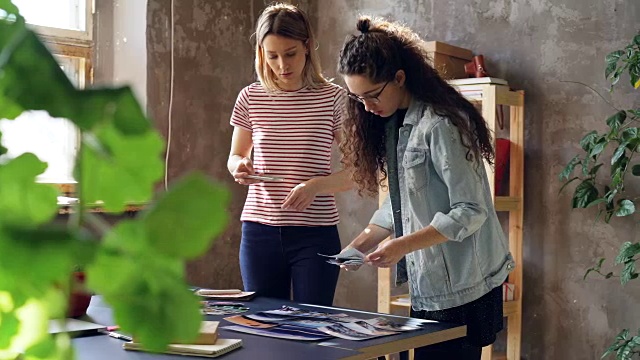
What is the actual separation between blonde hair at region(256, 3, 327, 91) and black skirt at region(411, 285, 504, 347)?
898 mm

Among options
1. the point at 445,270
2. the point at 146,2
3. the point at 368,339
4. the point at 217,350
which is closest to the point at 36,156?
the point at 217,350

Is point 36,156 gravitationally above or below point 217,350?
above

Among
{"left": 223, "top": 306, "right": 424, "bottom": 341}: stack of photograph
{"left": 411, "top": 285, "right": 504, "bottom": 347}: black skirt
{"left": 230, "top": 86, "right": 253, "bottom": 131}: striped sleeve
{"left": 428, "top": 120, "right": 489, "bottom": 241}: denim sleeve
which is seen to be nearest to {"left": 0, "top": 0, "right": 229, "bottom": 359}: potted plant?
{"left": 223, "top": 306, "right": 424, "bottom": 341}: stack of photograph

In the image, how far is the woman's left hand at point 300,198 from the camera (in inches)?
97.6

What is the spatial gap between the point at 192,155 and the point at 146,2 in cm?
72

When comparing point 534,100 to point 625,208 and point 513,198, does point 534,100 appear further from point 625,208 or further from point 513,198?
point 625,208

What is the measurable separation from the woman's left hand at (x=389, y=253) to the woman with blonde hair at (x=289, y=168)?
1.45 feet

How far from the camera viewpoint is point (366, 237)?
2.34 m

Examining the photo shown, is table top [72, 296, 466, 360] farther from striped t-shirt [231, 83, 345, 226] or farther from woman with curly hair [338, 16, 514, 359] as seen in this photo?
striped t-shirt [231, 83, 345, 226]

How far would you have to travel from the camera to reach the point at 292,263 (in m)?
2.54

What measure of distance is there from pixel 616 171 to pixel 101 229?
10.4ft

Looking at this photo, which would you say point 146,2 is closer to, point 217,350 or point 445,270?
point 445,270

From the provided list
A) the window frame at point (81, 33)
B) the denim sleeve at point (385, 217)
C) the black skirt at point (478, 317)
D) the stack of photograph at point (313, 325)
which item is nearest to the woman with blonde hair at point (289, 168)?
the denim sleeve at point (385, 217)

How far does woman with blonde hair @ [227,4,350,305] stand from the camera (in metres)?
2.52
